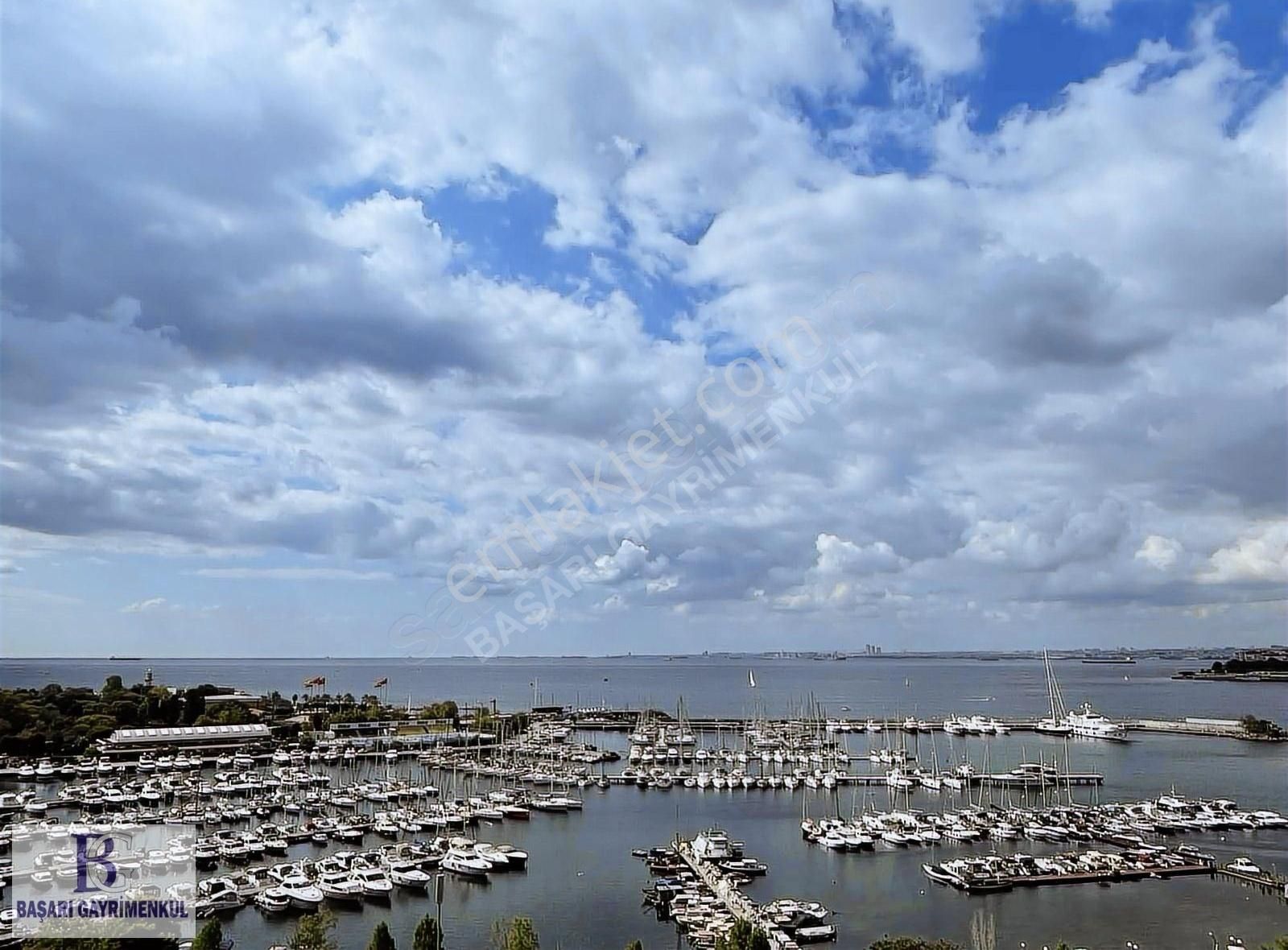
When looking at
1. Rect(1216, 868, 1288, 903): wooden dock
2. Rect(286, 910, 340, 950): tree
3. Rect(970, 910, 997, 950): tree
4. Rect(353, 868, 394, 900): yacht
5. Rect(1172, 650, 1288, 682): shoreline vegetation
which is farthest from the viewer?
Rect(1172, 650, 1288, 682): shoreline vegetation

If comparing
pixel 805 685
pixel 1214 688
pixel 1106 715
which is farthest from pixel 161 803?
pixel 1214 688

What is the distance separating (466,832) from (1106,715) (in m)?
70.9

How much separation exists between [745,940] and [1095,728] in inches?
2491

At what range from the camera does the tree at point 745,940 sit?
16609mm

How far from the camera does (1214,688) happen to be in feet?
412

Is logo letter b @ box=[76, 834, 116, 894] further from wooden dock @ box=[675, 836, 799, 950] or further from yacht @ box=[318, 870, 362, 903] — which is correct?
wooden dock @ box=[675, 836, 799, 950]

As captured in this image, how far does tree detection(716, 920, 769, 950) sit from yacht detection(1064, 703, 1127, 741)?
60310 mm

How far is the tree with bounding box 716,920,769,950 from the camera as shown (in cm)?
1661

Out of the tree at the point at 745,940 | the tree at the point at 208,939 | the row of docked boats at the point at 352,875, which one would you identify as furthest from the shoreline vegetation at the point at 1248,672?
the tree at the point at 208,939

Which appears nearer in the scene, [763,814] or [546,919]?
[546,919]

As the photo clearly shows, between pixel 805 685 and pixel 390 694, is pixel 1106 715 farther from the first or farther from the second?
pixel 390 694

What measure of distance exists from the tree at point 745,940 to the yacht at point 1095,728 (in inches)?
2374

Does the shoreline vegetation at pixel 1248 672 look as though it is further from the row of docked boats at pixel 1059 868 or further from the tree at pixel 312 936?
the tree at pixel 312 936

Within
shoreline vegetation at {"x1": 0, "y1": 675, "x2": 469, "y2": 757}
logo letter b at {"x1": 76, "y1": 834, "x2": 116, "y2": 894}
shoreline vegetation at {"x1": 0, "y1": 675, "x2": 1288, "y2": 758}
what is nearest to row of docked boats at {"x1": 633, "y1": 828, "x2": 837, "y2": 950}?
logo letter b at {"x1": 76, "y1": 834, "x2": 116, "y2": 894}
